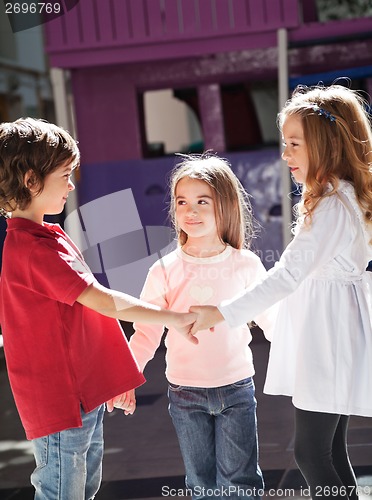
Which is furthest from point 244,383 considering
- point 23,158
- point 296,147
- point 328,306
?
point 23,158

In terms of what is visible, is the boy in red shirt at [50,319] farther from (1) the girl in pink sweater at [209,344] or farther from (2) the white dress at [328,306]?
(2) the white dress at [328,306]

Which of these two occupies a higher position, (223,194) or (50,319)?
(223,194)

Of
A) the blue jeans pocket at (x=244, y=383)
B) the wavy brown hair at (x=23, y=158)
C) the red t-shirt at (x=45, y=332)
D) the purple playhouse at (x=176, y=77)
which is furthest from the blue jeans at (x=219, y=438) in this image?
the purple playhouse at (x=176, y=77)

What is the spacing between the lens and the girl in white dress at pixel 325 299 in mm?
2600

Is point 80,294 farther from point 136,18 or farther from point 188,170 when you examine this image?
point 136,18

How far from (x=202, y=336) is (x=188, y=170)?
1.94 feet

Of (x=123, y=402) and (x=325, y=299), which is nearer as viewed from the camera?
(x=325, y=299)

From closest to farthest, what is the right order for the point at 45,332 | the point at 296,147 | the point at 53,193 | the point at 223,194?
the point at 45,332, the point at 53,193, the point at 296,147, the point at 223,194

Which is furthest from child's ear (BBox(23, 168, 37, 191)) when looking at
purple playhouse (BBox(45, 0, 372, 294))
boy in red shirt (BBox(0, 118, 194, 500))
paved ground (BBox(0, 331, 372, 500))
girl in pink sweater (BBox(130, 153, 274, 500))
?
purple playhouse (BBox(45, 0, 372, 294))

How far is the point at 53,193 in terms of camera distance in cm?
261

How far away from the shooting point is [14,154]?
2545 mm

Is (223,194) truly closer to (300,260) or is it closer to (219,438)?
(300,260)

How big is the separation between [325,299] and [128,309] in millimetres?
643

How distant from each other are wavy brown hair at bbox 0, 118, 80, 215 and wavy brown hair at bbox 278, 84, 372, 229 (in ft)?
2.74
